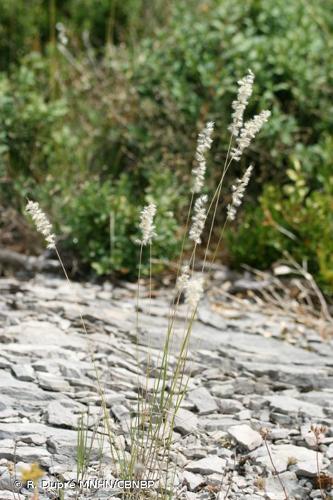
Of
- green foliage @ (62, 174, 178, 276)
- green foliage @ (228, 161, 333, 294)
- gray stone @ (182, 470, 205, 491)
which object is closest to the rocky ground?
gray stone @ (182, 470, 205, 491)

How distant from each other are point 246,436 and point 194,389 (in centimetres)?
45

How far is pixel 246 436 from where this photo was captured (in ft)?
9.21

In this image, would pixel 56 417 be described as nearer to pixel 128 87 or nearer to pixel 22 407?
pixel 22 407

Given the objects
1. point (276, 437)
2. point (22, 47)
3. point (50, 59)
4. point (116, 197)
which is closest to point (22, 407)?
point (276, 437)

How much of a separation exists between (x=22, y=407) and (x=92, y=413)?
234 mm

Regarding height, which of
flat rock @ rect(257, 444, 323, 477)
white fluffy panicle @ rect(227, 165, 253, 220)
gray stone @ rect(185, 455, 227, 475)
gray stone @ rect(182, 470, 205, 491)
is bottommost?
gray stone @ rect(182, 470, 205, 491)

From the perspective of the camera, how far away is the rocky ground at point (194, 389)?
2570 mm

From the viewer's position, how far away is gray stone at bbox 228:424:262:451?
109 inches

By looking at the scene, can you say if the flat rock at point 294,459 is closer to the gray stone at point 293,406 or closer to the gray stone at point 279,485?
the gray stone at point 279,485

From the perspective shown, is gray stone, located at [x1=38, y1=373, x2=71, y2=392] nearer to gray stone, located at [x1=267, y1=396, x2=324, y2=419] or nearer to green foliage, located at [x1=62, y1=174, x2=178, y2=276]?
gray stone, located at [x1=267, y1=396, x2=324, y2=419]

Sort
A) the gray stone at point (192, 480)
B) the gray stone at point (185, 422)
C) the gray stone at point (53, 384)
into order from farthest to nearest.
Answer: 1. the gray stone at point (53, 384)
2. the gray stone at point (185, 422)
3. the gray stone at point (192, 480)

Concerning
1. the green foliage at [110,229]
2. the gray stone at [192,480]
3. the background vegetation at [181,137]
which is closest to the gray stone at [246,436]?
the gray stone at [192,480]

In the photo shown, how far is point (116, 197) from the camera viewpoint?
15.1ft

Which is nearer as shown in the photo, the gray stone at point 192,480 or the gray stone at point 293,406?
the gray stone at point 192,480
